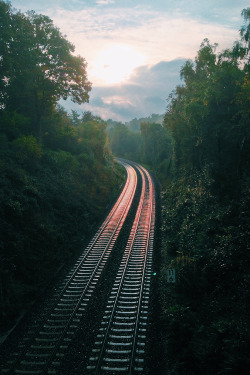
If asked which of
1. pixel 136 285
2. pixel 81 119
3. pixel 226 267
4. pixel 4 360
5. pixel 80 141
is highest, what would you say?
pixel 81 119

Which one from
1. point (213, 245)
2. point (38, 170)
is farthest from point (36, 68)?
point (213, 245)

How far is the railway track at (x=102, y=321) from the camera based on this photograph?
8.52m

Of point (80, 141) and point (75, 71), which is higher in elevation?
point (75, 71)

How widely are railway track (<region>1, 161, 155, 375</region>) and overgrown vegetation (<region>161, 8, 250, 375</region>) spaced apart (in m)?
1.14

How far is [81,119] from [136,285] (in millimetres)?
36888

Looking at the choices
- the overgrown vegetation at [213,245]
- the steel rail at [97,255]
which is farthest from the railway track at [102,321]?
the overgrown vegetation at [213,245]

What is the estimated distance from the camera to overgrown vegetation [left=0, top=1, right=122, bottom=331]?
531 inches

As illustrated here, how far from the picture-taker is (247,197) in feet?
49.6

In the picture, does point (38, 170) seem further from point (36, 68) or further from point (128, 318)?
point (128, 318)

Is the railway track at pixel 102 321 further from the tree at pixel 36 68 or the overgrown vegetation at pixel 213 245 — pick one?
the tree at pixel 36 68

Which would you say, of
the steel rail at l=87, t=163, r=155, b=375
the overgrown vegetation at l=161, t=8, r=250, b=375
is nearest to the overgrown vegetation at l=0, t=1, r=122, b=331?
the steel rail at l=87, t=163, r=155, b=375

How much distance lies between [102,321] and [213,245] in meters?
7.14

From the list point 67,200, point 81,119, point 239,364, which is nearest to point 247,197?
point 239,364

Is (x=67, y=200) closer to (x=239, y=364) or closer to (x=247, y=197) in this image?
(x=247, y=197)
